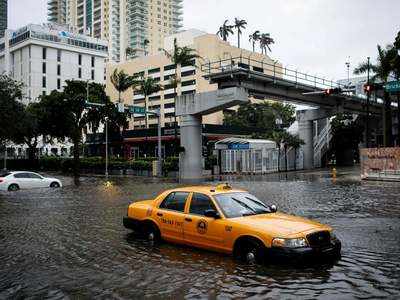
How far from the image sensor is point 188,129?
1572 inches

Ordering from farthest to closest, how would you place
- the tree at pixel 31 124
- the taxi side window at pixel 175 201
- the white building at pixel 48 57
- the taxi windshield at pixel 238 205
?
the white building at pixel 48 57, the tree at pixel 31 124, the taxi side window at pixel 175 201, the taxi windshield at pixel 238 205

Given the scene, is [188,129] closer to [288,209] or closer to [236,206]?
[288,209]

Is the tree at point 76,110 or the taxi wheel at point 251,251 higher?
the tree at point 76,110

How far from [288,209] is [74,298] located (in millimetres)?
11499

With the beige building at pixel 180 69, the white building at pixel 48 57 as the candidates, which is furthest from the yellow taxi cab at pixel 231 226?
the white building at pixel 48 57

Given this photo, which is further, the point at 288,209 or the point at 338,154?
the point at 338,154

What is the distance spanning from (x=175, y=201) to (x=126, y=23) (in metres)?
182

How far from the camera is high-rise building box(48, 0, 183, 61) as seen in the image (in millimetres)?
181000

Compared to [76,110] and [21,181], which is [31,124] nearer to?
[76,110]

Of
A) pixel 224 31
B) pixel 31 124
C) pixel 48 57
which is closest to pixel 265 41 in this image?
pixel 224 31

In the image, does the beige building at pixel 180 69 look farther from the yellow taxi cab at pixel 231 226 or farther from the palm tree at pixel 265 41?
the yellow taxi cab at pixel 231 226

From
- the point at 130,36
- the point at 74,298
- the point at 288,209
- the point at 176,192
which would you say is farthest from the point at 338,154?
the point at 130,36

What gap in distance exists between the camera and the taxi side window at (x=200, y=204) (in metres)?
9.63

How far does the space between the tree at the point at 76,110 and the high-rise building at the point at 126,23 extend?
123961 millimetres
